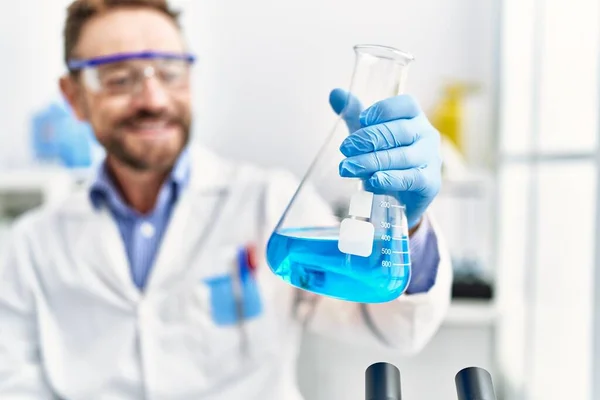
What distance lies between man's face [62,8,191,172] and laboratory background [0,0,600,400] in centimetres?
53

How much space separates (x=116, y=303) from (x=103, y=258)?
85mm

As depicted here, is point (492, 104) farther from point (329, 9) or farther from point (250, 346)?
point (250, 346)

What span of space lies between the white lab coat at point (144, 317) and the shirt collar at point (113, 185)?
0.02 m

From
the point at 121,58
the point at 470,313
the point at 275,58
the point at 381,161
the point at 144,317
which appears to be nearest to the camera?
the point at 381,161

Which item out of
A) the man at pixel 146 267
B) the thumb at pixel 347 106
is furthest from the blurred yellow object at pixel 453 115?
the thumb at pixel 347 106

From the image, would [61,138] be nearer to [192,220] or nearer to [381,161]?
[192,220]

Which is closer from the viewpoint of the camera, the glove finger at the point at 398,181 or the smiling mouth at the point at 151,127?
the glove finger at the point at 398,181

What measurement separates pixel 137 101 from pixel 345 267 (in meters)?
0.60

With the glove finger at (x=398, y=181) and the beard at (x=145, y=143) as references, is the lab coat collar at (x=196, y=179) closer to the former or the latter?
the beard at (x=145, y=143)

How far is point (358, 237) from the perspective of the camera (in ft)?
1.66

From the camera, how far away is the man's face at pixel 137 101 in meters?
0.99

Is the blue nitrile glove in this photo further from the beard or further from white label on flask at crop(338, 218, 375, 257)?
the beard

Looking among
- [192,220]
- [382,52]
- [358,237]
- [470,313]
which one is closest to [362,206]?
[358,237]

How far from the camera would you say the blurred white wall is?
1.90 meters
